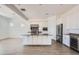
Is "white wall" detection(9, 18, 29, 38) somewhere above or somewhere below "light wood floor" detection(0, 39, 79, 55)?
above

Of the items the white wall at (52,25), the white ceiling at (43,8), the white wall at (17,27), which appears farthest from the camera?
the white wall at (52,25)

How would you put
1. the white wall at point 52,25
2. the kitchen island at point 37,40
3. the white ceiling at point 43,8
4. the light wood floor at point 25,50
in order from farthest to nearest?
the white wall at point 52,25, the kitchen island at point 37,40, the light wood floor at point 25,50, the white ceiling at point 43,8

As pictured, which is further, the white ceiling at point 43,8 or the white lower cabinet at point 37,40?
the white lower cabinet at point 37,40

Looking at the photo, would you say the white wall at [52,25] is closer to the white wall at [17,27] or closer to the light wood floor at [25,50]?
the white wall at [17,27]

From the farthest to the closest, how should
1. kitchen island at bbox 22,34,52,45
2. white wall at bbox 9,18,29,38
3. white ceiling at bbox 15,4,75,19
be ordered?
kitchen island at bbox 22,34,52,45 < white wall at bbox 9,18,29,38 < white ceiling at bbox 15,4,75,19

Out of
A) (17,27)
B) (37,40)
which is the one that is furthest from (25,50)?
(37,40)

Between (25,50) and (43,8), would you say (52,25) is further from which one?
(25,50)

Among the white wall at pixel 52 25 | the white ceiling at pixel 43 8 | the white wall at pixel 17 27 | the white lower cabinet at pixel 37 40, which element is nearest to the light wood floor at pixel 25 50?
the white wall at pixel 17 27

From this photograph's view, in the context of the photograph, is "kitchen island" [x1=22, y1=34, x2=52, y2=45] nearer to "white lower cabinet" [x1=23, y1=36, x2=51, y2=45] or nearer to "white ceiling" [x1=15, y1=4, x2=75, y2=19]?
"white lower cabinet" [x1=23, y1=36, x2=51, y2=45]

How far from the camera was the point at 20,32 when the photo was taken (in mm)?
6445

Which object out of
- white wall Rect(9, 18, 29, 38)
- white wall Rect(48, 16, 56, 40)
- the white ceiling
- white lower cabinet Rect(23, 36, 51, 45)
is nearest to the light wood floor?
white wall Rect(9, 18, 29, 38)

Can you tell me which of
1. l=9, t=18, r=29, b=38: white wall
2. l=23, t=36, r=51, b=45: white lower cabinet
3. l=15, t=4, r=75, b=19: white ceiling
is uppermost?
l=15, t=4, r=75, b=19: white ceiling
